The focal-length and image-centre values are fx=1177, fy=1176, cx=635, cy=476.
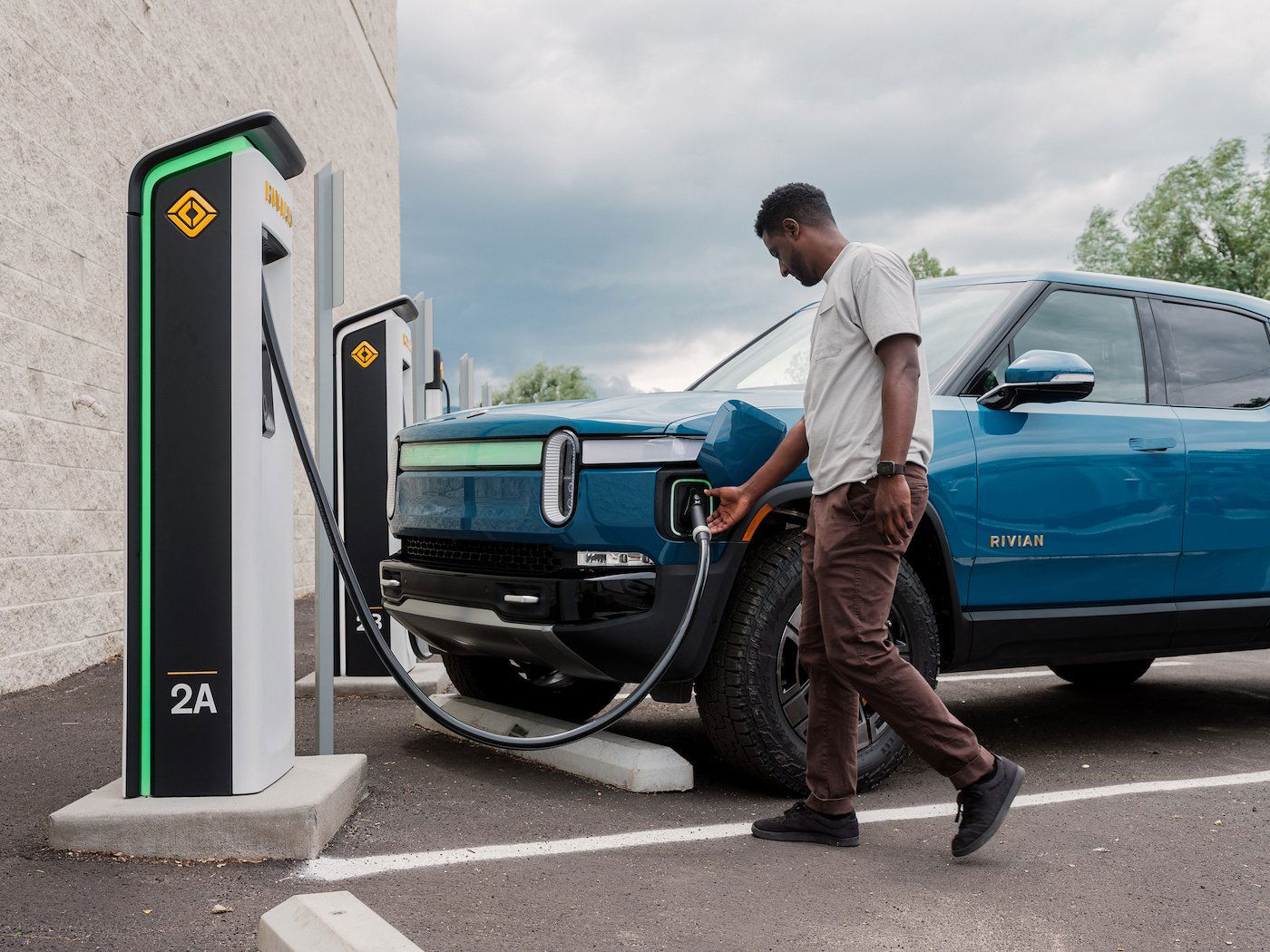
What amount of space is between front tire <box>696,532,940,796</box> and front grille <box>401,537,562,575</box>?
2.00 ft

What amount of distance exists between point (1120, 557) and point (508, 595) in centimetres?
247

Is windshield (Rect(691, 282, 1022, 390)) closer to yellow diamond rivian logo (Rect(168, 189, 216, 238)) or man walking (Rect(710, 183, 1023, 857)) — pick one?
man walking (Rect(710, 183, 1023, 857))

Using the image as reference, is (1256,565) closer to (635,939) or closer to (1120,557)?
(1120,557)

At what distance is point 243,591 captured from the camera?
331 cm

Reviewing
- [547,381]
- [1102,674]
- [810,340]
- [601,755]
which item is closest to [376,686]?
[601,755]

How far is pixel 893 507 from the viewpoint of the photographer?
3.24 meters

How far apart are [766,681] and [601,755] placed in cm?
77

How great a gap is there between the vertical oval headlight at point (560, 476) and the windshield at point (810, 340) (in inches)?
53.9

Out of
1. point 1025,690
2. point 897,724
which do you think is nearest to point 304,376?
point 1025,690

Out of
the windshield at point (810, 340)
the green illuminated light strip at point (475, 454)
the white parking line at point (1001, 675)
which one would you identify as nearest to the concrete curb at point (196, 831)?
the green illuminated light strip at point (475, 454)

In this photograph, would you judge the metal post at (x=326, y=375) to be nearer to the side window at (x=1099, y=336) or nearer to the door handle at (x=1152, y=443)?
the side window at (x=1099, y=336)

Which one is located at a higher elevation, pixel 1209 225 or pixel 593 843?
pixel 1209 225

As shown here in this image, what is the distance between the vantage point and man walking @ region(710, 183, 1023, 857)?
10.8 ft

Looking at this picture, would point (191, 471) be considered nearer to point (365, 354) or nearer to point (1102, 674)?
point (365, 354)
